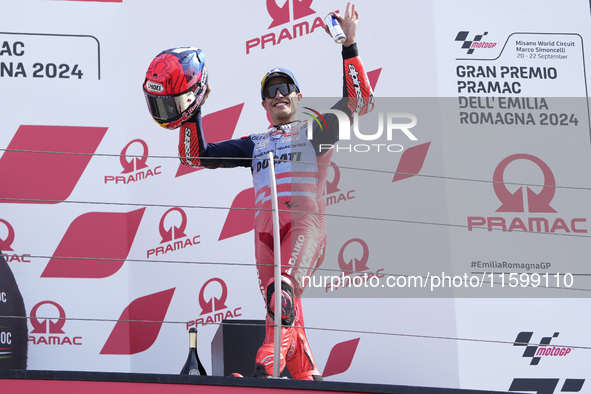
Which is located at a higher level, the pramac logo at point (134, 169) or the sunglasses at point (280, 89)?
the sunglasses at point (280, 89)

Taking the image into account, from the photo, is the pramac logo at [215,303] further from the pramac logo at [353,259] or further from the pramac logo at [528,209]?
the pramac logo at [528,209]

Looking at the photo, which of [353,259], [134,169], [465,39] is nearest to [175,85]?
[134,169]

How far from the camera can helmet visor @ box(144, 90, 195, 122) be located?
9.80 feet

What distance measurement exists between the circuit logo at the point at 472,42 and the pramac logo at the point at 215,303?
1566 millimetres

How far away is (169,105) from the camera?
3.01 meters

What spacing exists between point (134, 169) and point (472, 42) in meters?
1.66

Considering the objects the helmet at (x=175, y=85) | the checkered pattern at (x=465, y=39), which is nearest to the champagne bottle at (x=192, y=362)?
the helmet at (x=175, y=85)

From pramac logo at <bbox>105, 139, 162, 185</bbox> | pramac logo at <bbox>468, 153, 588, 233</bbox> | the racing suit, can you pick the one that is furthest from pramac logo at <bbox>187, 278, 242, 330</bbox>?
pramac logo at <bbox>468, 153, 588, 233</bbox>

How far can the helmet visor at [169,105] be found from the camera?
299 cm

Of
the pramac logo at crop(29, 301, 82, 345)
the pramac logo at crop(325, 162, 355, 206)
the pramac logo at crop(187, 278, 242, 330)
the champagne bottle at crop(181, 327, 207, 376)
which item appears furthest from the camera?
the pramac logo at crop(325, 162, 355, 206)

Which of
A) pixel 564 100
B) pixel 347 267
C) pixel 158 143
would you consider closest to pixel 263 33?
pixel 158 143

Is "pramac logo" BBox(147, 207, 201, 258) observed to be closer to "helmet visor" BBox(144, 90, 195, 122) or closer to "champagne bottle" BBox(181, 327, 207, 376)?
"champagne bottle" BBox(181, 327, 207, 376)

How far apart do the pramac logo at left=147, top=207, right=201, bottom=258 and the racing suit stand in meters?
0.96

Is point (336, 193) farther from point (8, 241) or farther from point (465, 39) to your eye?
point (8, 241)
